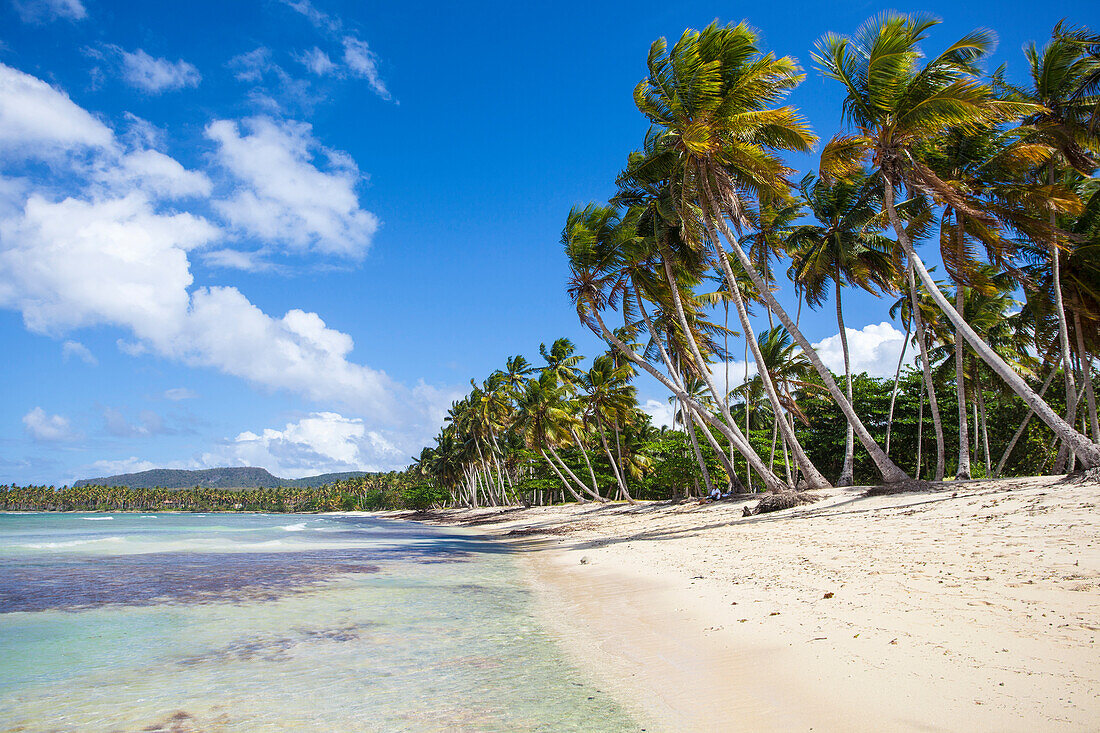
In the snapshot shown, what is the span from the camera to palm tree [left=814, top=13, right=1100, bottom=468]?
11461mm

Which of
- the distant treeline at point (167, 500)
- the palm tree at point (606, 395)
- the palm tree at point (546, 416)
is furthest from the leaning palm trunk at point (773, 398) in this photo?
the distant treeline at point (167, 500)

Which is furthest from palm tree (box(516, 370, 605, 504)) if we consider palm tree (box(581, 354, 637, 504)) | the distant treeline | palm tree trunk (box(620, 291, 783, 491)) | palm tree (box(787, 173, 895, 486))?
the distant treeline

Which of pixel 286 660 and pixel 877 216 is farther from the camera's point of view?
pixel 877 216

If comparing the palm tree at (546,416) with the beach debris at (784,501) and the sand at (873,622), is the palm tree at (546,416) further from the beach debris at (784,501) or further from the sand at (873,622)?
the sand at (873,622)

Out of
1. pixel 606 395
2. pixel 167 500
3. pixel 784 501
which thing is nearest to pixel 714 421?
pixel 784 501

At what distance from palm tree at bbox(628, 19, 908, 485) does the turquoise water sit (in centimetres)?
1061

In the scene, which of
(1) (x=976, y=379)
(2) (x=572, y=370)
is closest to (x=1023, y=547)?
(1) (x=976, y=379)

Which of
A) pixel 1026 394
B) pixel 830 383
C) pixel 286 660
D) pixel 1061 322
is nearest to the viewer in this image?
pixel 286 660

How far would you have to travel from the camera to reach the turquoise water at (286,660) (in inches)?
166

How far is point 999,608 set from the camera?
485 cm

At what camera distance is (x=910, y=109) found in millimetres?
12453

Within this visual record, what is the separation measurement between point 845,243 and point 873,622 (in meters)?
15.5

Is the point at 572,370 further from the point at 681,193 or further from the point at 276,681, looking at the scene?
the point at 276,681

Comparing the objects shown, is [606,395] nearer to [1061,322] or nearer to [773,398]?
[773,398]
